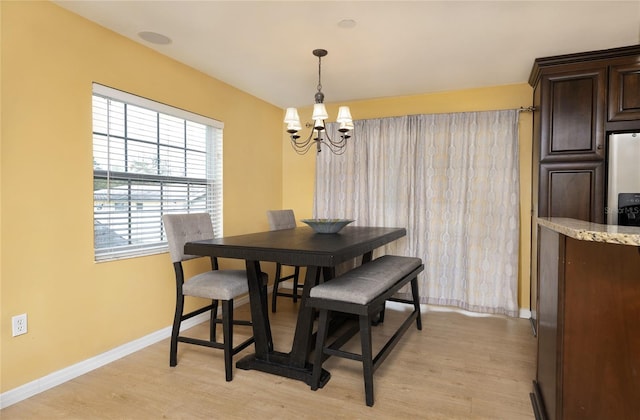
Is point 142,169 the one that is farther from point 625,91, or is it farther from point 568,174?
point 625,91

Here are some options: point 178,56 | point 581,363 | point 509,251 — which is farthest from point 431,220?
point 178,56

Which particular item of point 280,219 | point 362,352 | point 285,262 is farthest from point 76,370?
point 280,219

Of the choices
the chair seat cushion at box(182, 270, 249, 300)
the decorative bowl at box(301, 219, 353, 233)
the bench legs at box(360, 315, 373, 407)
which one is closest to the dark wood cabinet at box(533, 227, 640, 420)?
the bench legs at box(360, 315, 373, 407)

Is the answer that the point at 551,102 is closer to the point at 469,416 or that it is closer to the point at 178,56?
the point at 469,416

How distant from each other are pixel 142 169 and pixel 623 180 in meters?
3.79

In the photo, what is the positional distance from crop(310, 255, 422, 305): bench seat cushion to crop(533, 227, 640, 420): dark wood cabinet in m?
0.97

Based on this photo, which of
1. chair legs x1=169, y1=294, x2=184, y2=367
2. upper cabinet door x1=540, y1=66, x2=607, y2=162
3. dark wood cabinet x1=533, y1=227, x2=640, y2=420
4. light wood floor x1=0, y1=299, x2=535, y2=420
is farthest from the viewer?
upper cabinet door x1=540, y1=66, x2=607, y2=162

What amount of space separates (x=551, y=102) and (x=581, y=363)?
2377 millimetres

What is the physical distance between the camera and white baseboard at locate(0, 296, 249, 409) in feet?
6.82

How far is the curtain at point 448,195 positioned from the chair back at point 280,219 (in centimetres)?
72

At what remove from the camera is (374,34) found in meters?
2.61

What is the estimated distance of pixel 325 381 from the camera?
2.33 metres

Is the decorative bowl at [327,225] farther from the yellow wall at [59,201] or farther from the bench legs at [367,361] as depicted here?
the yellow wall at [59,201]

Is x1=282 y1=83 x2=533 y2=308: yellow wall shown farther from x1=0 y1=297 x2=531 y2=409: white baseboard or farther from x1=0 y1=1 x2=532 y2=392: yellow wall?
x1=0 y1=297 x2=531 y2=409: white baseboard
